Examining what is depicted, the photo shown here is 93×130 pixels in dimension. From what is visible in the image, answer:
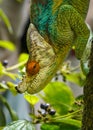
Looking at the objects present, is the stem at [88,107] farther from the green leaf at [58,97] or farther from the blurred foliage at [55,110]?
the green leaf at [58,97]

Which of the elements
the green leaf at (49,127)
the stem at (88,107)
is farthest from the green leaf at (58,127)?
the stem at (88,107)

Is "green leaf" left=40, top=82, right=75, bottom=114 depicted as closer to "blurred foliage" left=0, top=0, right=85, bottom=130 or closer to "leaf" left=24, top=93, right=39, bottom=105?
"blurred foliage" left=0, top=0, right=85, bottom=130

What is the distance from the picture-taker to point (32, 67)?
26.3 inches

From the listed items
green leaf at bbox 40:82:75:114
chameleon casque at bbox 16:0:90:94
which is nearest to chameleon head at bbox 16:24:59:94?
chameleon casque at bbox 16:0:90:94

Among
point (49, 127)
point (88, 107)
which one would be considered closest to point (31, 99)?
point (49, 127)

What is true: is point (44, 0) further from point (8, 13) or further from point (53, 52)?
point (8, 13)

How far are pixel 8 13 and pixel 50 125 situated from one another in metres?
1.50

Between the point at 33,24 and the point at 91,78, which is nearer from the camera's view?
the point at 91,78

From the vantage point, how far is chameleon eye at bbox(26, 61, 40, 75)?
26.4 inches

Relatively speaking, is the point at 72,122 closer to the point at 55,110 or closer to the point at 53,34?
the point at 55,110

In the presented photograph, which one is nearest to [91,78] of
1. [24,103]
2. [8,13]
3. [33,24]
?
[33,24]

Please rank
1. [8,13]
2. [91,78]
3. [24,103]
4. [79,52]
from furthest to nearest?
[8,13] → [24,103] → [79,52] → [91,78]

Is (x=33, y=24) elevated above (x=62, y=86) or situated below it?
above

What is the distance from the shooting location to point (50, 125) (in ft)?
2.26
